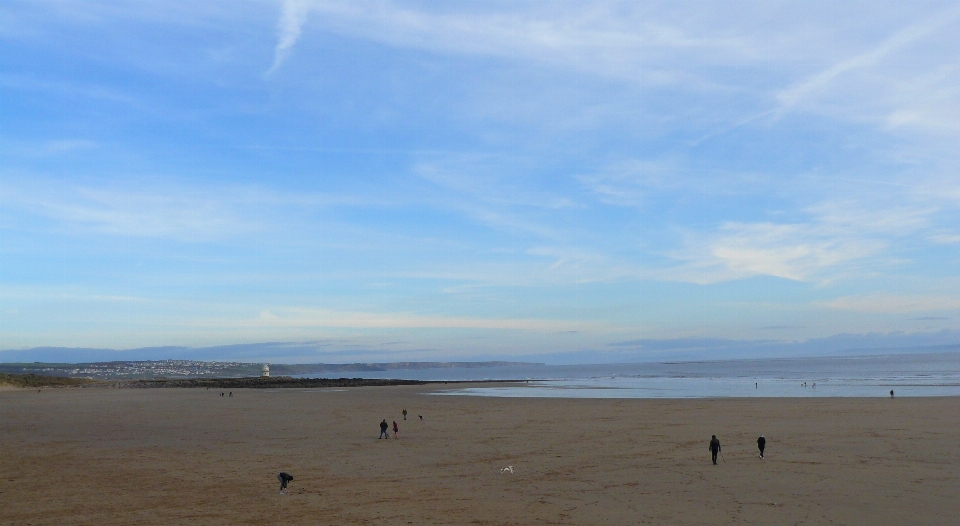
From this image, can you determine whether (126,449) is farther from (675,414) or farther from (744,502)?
(675,414)

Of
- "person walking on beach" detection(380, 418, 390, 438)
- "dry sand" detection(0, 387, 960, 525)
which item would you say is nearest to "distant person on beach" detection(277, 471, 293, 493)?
"dry sand" detection(0, 387, 960, 525)

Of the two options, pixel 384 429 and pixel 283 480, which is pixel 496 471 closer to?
pixel 283 480

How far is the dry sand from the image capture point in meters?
16.4

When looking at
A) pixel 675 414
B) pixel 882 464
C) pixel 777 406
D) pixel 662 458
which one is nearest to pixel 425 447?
pixel 662 458

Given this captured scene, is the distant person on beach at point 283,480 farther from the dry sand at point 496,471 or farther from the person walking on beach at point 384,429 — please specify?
the person walking on beach at point 384,429

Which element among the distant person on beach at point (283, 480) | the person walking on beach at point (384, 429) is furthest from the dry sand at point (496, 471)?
the person walking on beach at point (384, 429)

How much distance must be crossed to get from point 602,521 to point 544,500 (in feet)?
8.30

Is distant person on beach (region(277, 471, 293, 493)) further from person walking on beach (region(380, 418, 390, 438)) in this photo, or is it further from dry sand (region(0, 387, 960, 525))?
person walking on beach (region(380, 418, 390, 438))

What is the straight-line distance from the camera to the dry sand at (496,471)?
16.4m

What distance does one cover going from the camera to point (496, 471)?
2206cm

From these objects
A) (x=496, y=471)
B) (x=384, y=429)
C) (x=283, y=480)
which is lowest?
(x=496, y=471)

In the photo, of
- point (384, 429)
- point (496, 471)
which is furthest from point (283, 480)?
point (384, 429)

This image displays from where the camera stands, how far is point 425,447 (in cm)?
2836

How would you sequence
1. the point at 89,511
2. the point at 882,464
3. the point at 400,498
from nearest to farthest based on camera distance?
the point at 89,511 < the point at 400,498 < the point at 882,464
